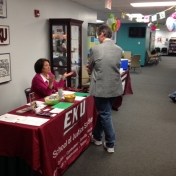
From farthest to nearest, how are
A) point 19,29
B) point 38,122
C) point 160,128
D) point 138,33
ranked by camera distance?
point 138,33
point 160,128
point 19,29
point 38,122

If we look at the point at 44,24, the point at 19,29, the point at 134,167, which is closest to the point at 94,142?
the point at 134,167

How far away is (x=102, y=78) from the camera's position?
97.7 inches

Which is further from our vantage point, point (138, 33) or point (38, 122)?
point (138, 33)

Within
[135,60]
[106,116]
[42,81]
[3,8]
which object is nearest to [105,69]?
[106,116]

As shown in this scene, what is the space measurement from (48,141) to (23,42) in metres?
2.18

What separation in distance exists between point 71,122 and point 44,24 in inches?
98.1

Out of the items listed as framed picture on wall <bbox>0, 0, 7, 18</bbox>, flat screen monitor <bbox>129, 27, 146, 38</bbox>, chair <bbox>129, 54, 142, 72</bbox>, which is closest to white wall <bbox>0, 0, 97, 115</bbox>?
framed picture on wall <bbox>0, 0, 7, 18</bbox>

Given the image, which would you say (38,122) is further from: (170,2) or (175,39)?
(175,39)

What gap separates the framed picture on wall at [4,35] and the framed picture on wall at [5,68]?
17cm

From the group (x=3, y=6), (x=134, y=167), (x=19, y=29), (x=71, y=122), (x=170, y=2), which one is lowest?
(x=134, y=167)

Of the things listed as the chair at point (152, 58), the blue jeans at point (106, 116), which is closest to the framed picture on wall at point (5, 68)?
the blue jeans at point (106, 116)

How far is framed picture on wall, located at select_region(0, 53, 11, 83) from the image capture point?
3.14 m

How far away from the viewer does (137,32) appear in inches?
457

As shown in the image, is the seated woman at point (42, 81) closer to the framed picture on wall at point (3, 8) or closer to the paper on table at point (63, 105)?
the paper on table at point (63, 105)
